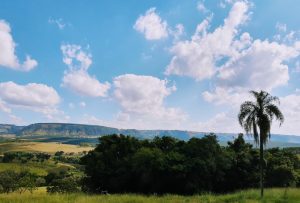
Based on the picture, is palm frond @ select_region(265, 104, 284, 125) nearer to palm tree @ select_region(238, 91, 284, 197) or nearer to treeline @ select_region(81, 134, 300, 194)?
palm tree @ select_region(238, 91, 284, 197)

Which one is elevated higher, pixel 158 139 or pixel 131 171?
pixel 158 139

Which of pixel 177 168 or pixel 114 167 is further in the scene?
pixel 114 167

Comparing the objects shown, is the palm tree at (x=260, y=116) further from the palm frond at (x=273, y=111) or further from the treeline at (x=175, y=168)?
the treeline at (x=175, y=168)

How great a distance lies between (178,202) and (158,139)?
132ft

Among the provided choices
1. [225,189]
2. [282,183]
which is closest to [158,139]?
[225,189]

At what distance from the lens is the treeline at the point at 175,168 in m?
46.6

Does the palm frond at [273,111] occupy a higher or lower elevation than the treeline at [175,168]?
higher

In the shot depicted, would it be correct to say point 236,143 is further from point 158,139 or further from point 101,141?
point 101,141

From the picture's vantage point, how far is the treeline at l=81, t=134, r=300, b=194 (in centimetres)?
4656

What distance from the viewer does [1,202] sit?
650 inches

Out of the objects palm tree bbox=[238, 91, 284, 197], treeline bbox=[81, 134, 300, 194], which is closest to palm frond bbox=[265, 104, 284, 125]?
palm tree bbox=[238, 91, 284, 197]

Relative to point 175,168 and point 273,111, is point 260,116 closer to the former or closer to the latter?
point 273,111

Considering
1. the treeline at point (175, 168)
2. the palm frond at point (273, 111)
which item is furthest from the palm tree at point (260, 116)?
the treeline at point (175, 168)

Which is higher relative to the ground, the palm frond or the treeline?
the palm frond
